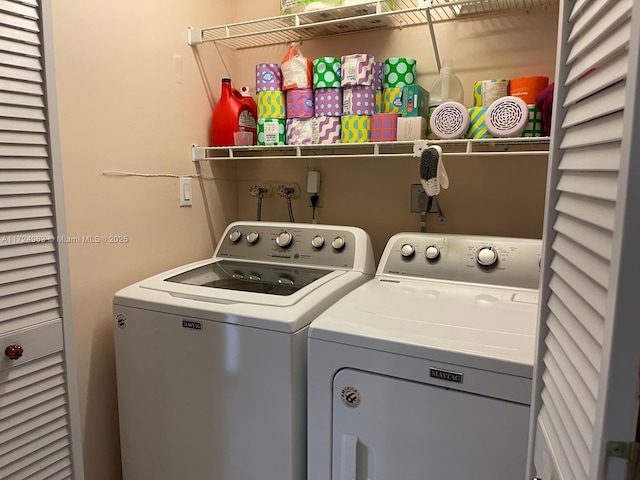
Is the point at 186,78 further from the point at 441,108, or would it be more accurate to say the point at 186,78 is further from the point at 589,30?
the point at 589,30

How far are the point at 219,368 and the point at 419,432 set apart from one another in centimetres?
62

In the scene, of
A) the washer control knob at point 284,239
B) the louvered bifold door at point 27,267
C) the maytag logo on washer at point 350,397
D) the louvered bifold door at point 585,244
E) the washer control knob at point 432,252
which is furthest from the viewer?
the washer control knob at point 284,239

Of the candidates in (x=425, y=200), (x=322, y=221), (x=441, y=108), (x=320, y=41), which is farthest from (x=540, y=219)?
(x=320, y=41)

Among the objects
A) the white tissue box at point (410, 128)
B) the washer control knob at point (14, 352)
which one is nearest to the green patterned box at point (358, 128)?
the white tissue box at point (410, 128)

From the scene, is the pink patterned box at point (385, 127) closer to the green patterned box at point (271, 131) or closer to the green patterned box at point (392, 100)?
the green patterned box at point (392, 100)

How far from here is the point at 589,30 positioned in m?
0.65

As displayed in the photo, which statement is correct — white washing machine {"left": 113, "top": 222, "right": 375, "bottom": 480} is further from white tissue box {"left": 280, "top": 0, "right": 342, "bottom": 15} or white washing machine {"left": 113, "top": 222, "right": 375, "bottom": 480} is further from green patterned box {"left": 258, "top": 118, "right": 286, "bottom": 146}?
white tissue box {"left": 280, "top": 0, "right": 342, "bottom": 15}

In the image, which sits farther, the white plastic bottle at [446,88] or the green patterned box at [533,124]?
the white plastic bottle at [446,88]

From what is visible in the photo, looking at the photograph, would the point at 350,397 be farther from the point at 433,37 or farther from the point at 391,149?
the point at 433,37

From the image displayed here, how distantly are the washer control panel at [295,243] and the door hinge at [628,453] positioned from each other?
128cm

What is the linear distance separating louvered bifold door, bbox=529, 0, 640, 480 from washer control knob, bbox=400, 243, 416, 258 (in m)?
0.94

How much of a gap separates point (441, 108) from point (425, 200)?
0.44m

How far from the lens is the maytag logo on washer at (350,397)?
1273mm

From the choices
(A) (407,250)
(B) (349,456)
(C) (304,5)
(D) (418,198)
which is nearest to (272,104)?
(C) (304,5)
